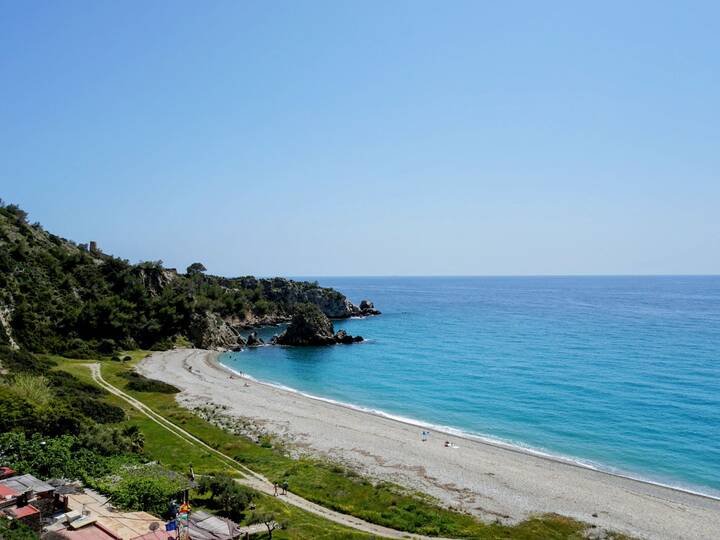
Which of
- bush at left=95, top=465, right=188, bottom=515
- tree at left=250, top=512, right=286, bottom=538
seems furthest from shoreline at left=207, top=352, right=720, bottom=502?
bush at left=95, top=465, right=188, bottom=515

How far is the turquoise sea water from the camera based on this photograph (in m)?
47.6

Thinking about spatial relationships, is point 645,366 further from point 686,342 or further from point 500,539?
point 500,539

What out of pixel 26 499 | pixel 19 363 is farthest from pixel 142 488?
pixel 19 363

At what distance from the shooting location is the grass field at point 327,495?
29.2 m

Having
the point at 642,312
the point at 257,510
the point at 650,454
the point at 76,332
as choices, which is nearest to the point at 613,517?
the point at 650,454

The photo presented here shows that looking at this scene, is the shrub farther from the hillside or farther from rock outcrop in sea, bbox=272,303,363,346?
rock outcrop in sea, bbox=272,303,363,346

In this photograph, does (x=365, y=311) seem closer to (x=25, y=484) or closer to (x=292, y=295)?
(x=292, y=295)

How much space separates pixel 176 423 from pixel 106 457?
16552mm

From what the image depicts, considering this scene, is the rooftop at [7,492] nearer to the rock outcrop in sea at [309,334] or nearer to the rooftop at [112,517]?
the rooftop at [112,517]

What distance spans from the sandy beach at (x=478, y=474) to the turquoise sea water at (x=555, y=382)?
4.27 meters

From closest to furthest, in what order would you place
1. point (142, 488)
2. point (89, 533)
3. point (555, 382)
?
1. point (89, 533)
2. point (142, 488)
3. point (555, 382)

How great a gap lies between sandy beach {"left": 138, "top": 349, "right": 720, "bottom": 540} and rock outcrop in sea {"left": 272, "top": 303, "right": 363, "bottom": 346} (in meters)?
53.6

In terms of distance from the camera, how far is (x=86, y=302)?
88000 mm

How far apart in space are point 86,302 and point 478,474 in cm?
7612
